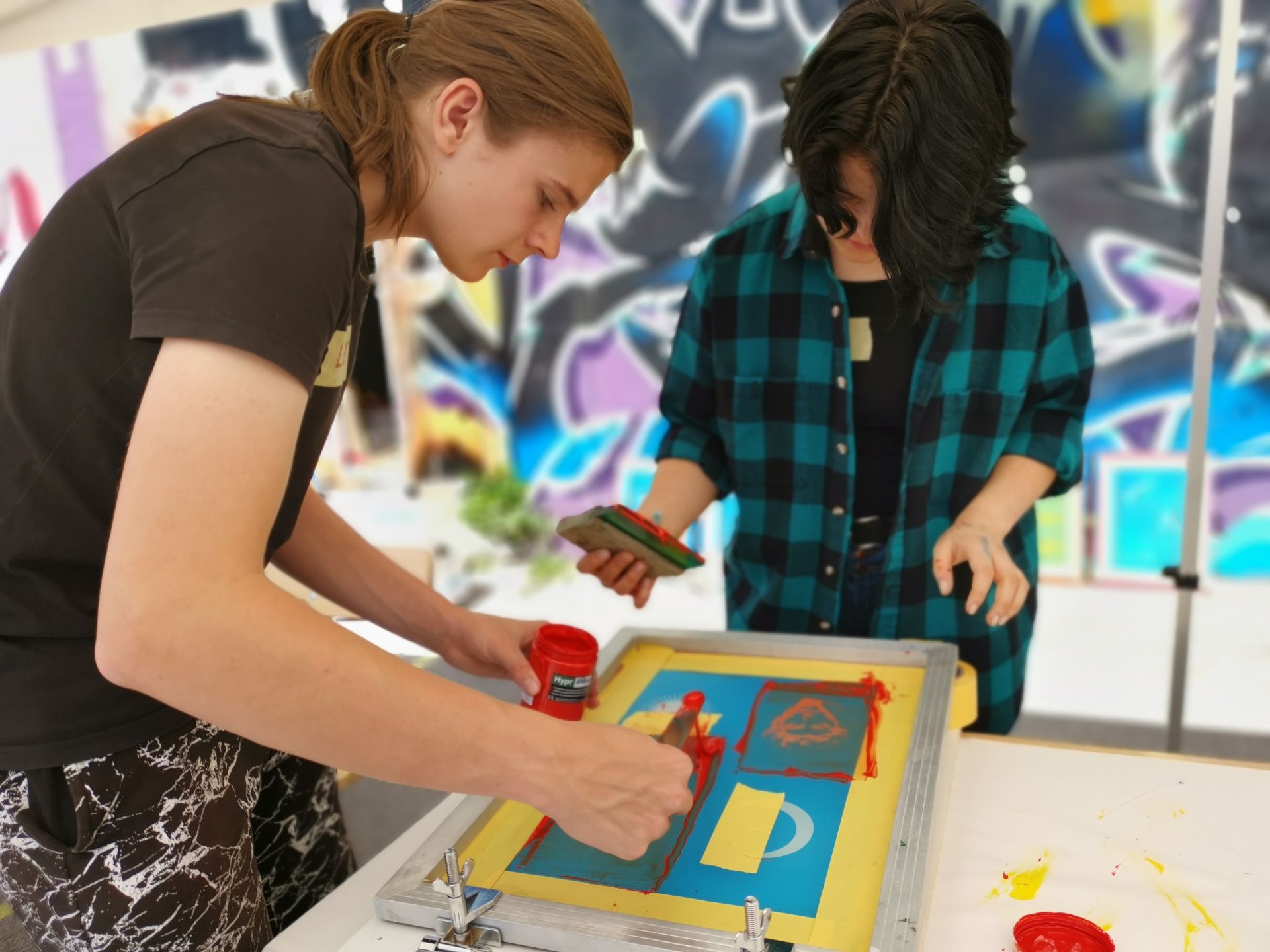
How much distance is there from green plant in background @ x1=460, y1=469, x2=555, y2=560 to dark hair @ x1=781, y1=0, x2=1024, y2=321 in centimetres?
299

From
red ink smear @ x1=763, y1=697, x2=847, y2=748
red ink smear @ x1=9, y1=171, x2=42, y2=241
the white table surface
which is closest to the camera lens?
the white table surface

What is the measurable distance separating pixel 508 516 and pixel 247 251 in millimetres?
3439

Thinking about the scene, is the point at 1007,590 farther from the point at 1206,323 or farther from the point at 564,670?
the point at 1206,323

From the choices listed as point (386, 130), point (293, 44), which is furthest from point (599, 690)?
point (293, 44)

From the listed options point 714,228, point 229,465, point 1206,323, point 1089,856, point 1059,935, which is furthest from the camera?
point 714,228

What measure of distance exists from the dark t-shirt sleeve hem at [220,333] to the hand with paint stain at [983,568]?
2.94 ft

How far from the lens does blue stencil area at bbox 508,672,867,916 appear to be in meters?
0.94

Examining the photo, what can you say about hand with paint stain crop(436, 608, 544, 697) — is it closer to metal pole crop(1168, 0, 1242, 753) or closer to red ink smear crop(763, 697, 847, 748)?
red ink smear crop(763, 697, 847, 748)

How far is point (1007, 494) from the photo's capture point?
1.45m

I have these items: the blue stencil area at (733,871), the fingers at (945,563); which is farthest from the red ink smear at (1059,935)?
the fingers at (945,563)

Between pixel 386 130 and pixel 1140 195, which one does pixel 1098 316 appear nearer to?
pixel 1140 195

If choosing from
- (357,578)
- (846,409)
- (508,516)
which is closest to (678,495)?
(846,409)

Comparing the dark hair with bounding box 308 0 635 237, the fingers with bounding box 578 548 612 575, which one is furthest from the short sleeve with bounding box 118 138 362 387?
the fingers with bounding box 578 548 612 575

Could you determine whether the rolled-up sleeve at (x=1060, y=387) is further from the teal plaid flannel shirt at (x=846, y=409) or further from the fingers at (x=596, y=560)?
the fingers at (x=596, y=560)
